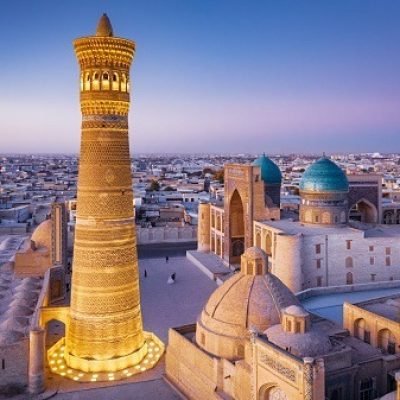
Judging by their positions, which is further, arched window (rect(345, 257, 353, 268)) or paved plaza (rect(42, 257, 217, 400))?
arched window (rect(345, 257, 353, 268))

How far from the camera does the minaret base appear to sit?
1373 centimetres

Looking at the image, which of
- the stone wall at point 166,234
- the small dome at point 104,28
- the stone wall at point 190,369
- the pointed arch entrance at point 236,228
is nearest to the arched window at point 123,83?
the small dome at point 104,28

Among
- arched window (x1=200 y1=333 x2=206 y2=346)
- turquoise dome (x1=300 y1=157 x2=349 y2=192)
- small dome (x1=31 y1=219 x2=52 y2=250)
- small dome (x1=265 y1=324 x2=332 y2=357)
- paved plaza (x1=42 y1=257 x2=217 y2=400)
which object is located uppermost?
turquoise dome (x1=300 y1=157 x2=349 y2=192)

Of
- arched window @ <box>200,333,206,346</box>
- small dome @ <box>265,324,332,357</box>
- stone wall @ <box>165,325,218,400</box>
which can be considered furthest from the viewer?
arched window @ <box>200,333,206,346</box>

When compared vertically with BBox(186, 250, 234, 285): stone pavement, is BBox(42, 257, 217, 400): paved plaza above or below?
below

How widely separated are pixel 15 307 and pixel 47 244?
608cm

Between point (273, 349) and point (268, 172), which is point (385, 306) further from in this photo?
point (268, 172)

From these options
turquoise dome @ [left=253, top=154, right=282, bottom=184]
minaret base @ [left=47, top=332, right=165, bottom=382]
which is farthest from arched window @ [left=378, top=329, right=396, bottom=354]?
turquoise dome @ [left=253, top=154, right=282, bottom=184]

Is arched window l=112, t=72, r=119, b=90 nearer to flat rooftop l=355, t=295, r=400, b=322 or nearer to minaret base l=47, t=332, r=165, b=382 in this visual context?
minaret base l=47, t=332, r=165, b=382

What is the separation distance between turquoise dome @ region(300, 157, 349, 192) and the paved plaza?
619 cm

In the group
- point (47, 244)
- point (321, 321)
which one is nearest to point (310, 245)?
point (321, 321)

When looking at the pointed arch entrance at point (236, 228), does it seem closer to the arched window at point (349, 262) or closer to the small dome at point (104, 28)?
the arched window at point (349, 262)

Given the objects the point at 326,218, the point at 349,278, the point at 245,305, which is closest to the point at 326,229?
the point at 326,218

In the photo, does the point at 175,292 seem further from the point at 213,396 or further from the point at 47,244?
the point at 213,396
